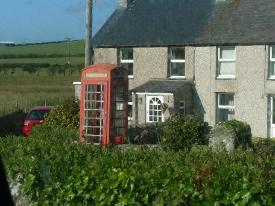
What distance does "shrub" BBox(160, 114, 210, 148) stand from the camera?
18794mm

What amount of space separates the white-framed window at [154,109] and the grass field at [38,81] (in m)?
13.7

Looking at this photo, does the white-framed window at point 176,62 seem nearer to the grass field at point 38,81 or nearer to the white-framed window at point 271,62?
the white-framed window at point 271,62

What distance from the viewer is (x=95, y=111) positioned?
21250 millimetres

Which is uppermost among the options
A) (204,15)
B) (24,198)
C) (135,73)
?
(204,15)

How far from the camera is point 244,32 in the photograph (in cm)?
3138

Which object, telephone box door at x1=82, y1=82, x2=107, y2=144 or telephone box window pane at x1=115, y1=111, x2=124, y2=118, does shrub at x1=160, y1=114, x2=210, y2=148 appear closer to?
telephone box window pane at x1=115, y1=111, x2=124, y2=118

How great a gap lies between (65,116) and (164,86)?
9041 mm

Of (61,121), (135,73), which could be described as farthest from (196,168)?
(135,73)

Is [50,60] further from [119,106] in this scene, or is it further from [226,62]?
[119,106]

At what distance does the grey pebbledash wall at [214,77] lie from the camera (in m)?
30.1

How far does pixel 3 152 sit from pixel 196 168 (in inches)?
136

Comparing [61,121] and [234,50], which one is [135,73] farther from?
[61,121]

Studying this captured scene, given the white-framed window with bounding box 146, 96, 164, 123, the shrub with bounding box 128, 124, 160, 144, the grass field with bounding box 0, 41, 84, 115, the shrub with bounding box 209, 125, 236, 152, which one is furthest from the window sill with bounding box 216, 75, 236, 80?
the grass field with bounding box 0, 41, 84, 115

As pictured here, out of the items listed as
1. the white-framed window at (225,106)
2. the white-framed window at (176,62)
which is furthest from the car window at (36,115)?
the white-framed window at (225,106)
